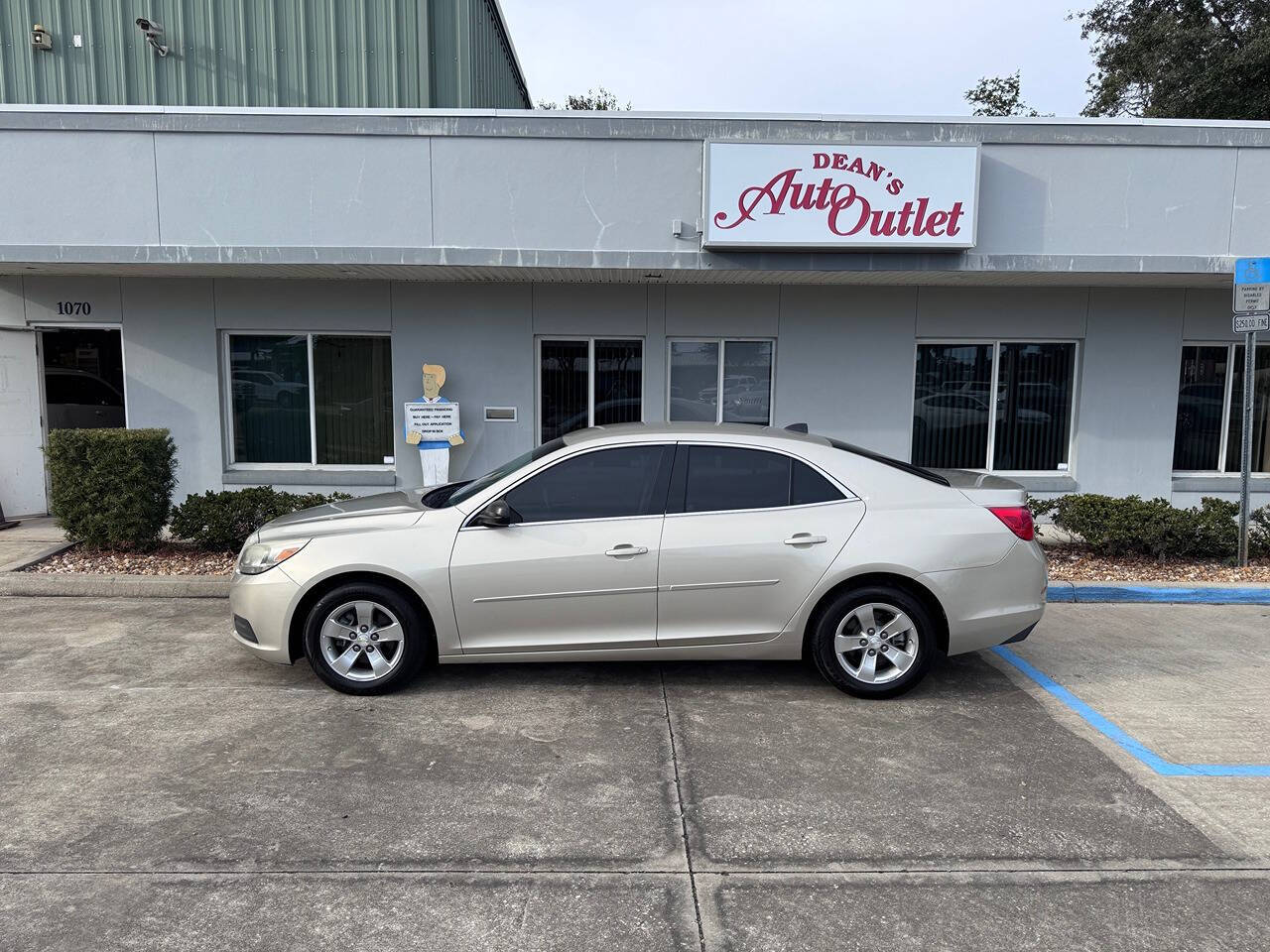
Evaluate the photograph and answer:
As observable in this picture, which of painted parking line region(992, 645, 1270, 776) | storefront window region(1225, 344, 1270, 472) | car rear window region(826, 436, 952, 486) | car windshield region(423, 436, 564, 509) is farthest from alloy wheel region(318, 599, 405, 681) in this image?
storefront window region(1225, 344, 1270, 472)

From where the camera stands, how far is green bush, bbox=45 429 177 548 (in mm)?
8070

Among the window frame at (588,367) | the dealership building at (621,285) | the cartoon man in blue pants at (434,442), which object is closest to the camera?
the dealership building at (621,285)

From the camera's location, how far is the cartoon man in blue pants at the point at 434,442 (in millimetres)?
9961

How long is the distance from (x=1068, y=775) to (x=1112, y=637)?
277cm

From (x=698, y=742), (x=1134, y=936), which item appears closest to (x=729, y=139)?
(x=698, y=742)

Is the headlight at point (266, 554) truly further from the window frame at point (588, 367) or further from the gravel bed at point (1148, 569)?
the gravel bed at point (1148, 569)

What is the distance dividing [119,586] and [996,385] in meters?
9.47

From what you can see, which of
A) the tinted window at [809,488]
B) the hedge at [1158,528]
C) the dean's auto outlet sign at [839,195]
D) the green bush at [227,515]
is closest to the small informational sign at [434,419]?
the green bush at [227,515]

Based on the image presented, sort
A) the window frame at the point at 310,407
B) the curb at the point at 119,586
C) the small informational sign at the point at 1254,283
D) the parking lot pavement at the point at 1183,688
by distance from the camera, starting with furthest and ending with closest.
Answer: the window frame at the point at 310,407 → the small informational sign at the point at 1254,283 → the curb at the point at 119,586 → the parking lot pavement at the point at 1183,688

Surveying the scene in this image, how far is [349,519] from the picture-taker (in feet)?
17.6

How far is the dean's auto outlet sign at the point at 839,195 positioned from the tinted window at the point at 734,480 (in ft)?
13.3

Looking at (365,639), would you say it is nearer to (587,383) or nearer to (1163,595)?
(587,383)

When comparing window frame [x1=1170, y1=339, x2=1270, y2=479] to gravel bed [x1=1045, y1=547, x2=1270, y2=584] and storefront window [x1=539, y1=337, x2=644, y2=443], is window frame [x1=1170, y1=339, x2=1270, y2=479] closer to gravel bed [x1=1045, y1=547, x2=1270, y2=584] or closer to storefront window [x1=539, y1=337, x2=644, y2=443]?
gravel bed [x1=1045, y1=547, x2=1270, y2=584]

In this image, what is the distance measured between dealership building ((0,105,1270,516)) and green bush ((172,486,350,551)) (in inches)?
Answer: 75.9
